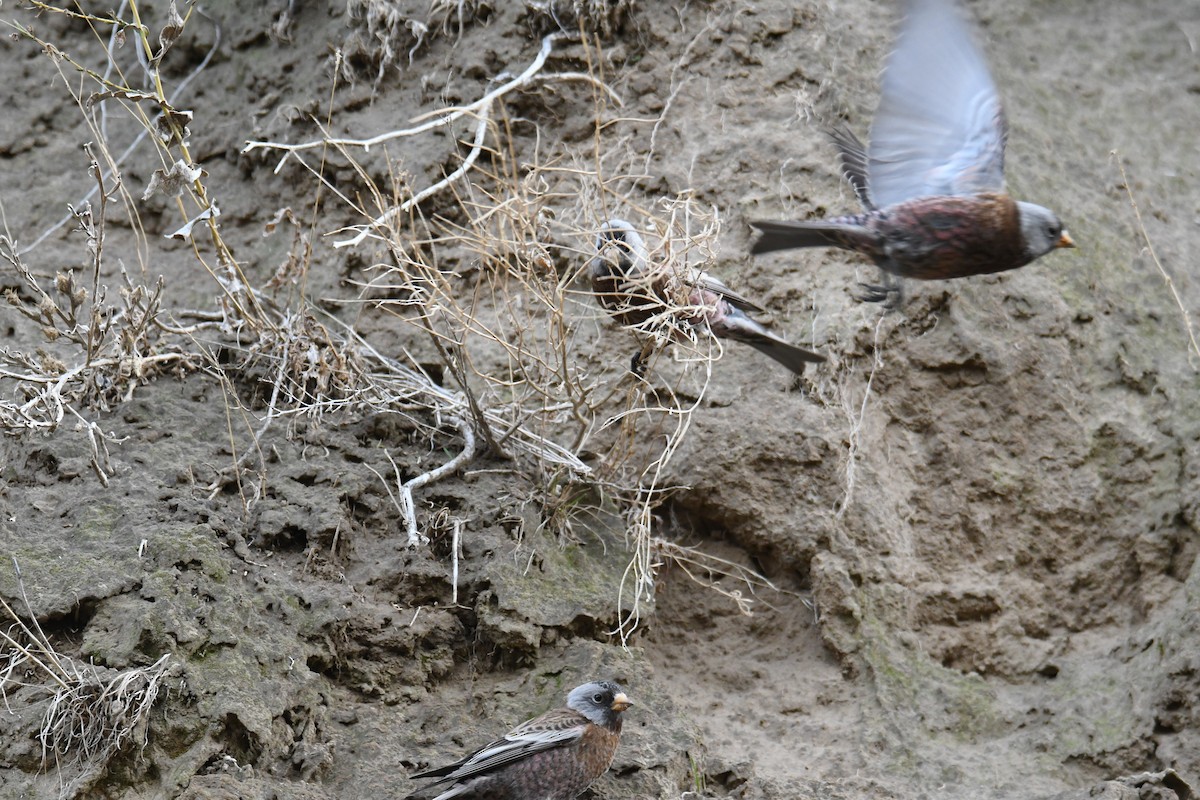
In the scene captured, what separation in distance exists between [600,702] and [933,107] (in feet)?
7.59

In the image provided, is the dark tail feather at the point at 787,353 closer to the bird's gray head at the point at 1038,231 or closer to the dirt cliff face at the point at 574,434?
the dirt cliff face at the point at 574,434

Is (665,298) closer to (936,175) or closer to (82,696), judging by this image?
(936,175)

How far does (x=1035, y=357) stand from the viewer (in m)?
5.88

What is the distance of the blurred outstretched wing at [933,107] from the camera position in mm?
4496

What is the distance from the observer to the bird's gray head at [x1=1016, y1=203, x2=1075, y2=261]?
4.20 metres

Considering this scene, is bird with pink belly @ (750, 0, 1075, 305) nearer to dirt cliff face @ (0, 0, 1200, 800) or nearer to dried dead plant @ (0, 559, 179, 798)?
dirt cliff face @ (0, 0, 1200, 800)

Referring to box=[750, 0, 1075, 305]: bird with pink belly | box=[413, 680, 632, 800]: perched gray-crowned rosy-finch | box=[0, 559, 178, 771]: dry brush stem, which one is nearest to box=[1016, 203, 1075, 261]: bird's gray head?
box=[750, 0, 1075, 305]: bird with pink belly

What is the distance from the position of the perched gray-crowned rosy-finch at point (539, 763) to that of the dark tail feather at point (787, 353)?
5.19 feet

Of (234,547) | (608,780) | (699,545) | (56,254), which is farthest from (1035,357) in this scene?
(56,254)

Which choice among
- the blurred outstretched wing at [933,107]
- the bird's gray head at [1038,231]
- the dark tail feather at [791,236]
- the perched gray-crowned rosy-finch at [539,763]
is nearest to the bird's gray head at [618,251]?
the dark tail feather at [791,236]

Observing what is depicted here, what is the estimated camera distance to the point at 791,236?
13.6 feet

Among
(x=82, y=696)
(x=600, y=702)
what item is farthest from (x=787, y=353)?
(x=82, y=696)

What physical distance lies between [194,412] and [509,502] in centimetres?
127

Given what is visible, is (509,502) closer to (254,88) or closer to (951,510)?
(951,510)
